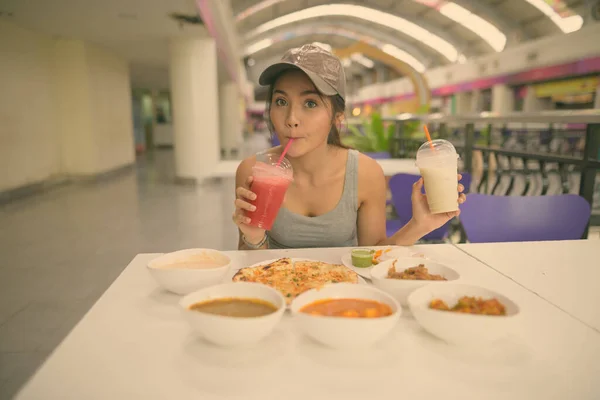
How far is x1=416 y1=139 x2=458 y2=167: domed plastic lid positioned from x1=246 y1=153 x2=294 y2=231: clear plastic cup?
0.45 meters

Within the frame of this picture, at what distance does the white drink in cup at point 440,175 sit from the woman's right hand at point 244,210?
576mm

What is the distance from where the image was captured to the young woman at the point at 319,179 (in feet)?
4.75

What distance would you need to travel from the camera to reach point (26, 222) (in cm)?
507

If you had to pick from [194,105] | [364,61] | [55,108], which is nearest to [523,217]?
[194,105]

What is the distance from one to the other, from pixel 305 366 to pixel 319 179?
106 centimetres

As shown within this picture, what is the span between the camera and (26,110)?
23.2ft

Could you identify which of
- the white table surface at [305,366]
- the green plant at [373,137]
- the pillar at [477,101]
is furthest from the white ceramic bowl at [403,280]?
the pillar at [477,101]

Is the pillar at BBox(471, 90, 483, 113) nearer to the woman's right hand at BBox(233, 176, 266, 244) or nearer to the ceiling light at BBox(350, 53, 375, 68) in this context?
the ceiling light at BBox(350, 53, 375, 68)

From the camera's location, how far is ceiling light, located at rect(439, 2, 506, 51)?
18.4 meters

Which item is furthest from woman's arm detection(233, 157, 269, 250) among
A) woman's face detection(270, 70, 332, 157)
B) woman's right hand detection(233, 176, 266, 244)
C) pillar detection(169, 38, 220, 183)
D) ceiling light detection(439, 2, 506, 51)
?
ceiling light detection(439, 2, 506, 51)

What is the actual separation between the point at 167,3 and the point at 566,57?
13.1 meters

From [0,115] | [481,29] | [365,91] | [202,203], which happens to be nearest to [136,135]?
[0,115]

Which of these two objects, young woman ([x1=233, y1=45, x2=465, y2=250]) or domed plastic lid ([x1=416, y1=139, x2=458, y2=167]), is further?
young woman ([x1=233, y1=45, x2=465, y2=250])

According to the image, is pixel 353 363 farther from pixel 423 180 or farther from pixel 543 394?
pixel 423 180
